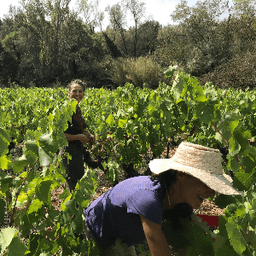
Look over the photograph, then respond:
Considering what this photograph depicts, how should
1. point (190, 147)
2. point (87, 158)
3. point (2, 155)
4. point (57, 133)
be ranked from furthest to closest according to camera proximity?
point (87, 158)
point (57, 133)
point (190, 147)
point (2, 155)

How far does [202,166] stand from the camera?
1271 mm

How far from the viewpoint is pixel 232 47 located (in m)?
18.9

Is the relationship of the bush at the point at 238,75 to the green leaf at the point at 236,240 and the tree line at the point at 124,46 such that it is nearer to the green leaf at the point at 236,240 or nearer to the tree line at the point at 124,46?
the tree line at the point at 124,46

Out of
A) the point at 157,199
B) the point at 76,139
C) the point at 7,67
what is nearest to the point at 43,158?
the point at 157,199

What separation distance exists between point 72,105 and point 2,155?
757 mm

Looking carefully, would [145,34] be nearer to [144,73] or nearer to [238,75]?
[144,73]

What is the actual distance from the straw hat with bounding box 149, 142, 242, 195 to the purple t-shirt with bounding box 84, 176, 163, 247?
13cm

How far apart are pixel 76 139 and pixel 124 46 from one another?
34.8 meters

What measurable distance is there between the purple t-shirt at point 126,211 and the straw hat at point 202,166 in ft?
0.42

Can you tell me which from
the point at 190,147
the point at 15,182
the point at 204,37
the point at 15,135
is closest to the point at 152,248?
the point at 190,147

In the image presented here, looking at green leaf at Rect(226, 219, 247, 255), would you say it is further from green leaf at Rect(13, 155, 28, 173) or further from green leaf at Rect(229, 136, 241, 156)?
green leaf at Rect(13, 155, 28, 173)

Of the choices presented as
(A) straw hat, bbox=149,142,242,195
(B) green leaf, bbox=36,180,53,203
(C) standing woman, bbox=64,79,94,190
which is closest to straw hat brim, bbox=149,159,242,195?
Result: (A) straw hat, bbox=149,142,242,195

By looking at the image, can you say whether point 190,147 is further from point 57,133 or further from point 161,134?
point 161,134

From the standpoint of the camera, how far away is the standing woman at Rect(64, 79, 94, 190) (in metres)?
2.91
